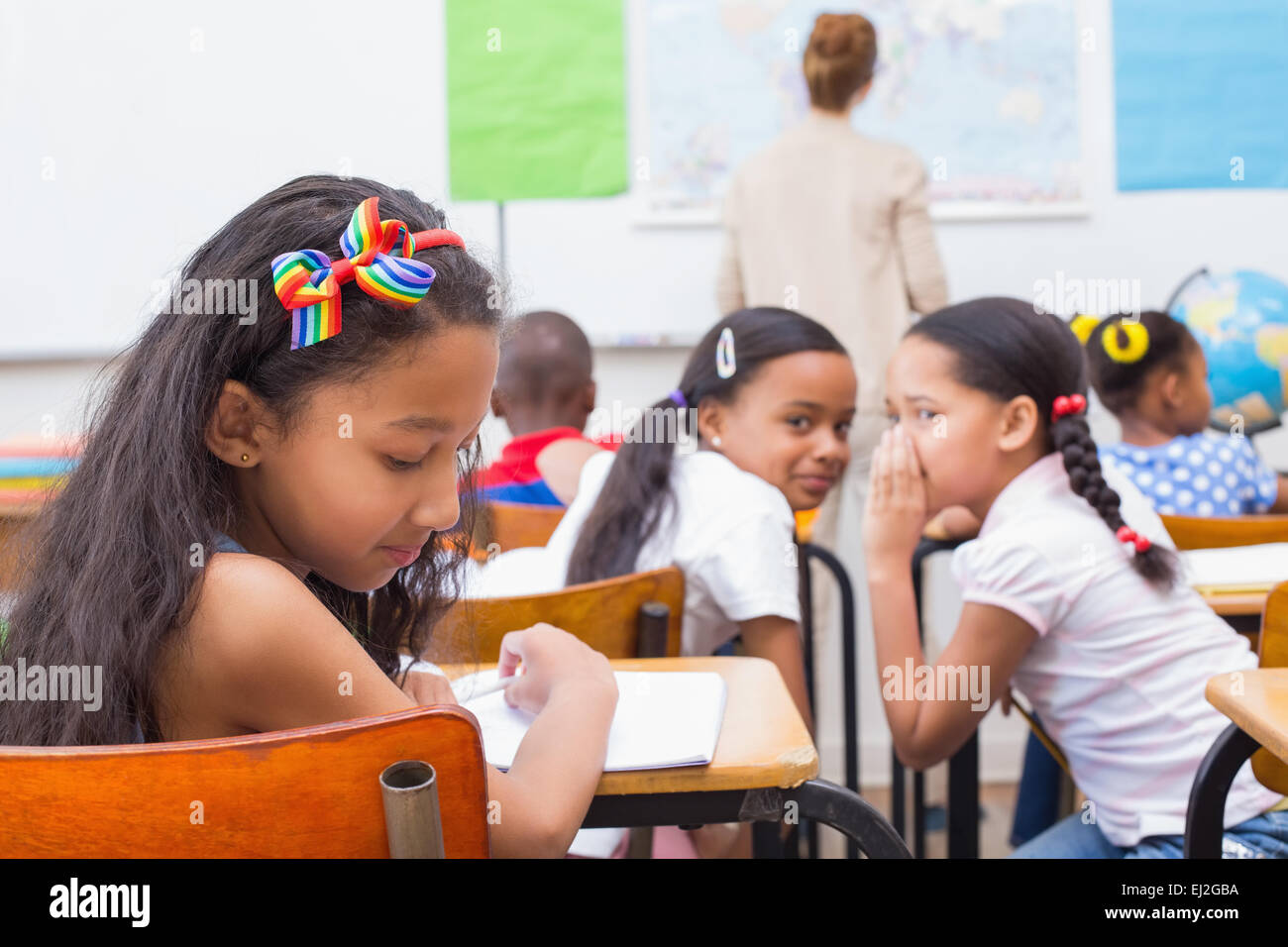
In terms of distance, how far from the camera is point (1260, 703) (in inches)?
32.6

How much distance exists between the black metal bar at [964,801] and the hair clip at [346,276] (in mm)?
1012

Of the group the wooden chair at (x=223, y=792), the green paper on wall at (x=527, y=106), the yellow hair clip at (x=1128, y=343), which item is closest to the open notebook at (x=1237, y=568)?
the yellow hair clip at (x=1128, y=343)

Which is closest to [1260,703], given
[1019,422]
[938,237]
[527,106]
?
[1019,422]

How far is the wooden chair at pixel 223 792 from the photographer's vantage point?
1.82 feet

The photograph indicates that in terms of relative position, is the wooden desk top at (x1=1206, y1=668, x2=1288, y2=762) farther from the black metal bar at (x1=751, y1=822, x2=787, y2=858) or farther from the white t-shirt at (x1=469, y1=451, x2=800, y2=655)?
the white t-shirt at (x1=469, y1=451, x2=800, y2=655)

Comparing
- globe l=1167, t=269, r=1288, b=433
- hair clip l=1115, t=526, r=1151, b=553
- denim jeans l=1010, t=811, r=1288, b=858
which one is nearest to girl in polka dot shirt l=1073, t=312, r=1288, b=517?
globe l=1167, t=269, r=1288, b=433

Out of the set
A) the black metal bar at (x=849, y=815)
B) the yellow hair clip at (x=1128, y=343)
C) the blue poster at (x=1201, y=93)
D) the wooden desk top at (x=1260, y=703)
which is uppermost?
the blue poster at (x=1201, y=93)

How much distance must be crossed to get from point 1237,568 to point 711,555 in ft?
2.13

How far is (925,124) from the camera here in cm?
297

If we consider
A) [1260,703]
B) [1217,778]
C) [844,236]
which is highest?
[844,236]

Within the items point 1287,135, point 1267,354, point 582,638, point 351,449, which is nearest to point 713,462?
point 582,638

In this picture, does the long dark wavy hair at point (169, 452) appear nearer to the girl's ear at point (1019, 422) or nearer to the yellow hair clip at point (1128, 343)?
the girl's ear at point (1019, 422)

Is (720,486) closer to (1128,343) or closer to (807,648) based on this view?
(807,648)

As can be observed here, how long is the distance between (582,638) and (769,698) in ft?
0.86
